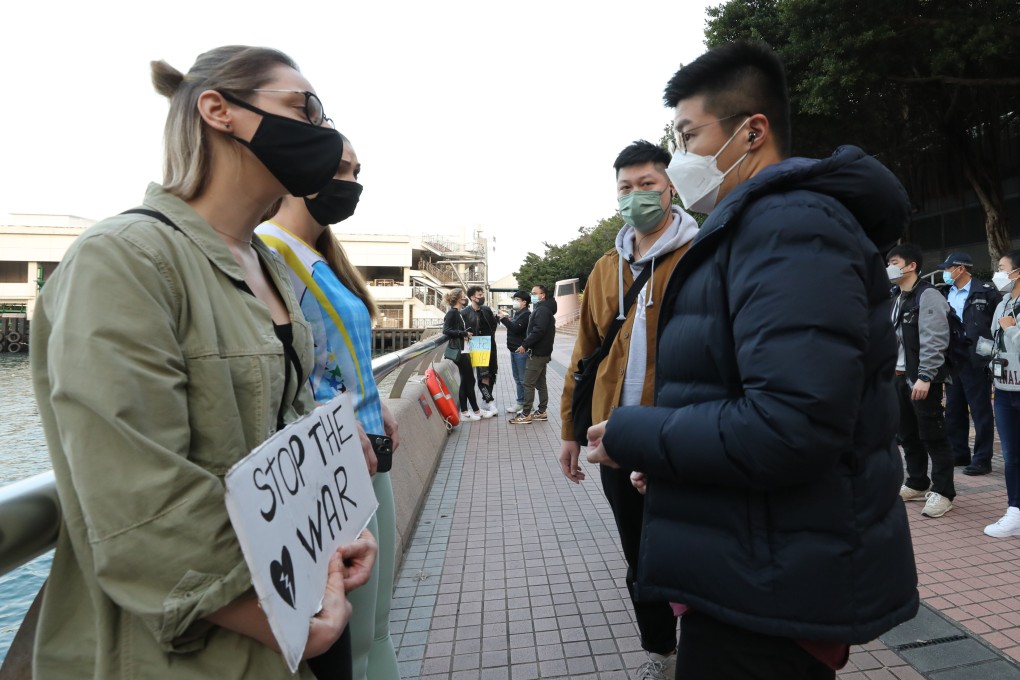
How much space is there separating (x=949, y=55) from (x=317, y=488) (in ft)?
46.0

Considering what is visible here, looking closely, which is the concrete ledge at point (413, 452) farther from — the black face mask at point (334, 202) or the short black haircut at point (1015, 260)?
the short black haircut at point (1015, 260)

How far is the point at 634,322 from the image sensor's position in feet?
8.91

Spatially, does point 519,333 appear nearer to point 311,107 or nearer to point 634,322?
point 634,322

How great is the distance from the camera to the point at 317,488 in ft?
4.33

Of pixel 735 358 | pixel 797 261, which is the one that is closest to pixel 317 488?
pixel 735 358

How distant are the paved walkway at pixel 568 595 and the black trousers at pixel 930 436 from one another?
0.90ft

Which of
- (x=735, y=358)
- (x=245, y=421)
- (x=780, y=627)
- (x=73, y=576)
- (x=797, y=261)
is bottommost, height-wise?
(x=780, y=627)

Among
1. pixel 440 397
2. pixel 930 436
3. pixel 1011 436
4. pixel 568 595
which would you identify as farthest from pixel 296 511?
pixel 440 397

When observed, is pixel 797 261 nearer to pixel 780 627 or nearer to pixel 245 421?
pixel 780 627

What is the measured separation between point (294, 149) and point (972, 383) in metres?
6.68

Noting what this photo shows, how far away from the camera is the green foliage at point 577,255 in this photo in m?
48.6

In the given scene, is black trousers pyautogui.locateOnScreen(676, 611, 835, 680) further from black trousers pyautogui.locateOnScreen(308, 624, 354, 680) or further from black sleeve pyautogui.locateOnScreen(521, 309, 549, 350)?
black sleeve pyautogui.locateOnScreen(521, 309, 549, 350)

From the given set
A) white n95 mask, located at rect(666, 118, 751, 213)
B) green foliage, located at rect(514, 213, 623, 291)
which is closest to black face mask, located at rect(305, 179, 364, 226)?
white n95 mask, located at rect(666, 118, 751, 213)

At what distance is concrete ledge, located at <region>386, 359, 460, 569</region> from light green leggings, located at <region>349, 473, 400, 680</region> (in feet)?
5.82
